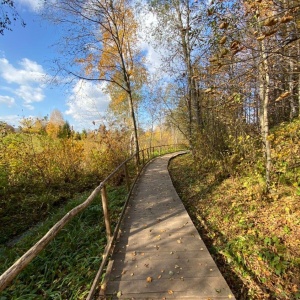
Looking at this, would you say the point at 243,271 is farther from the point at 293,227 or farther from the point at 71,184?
the point at 71,184

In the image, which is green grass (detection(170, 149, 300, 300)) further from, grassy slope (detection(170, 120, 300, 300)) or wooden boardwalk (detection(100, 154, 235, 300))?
wooden boardwalk (detection(100, 154, 235, 300))

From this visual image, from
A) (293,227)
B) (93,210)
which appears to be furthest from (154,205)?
(293,227)

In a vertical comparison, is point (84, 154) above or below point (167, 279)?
above

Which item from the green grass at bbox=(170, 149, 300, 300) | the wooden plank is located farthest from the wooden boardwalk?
the green grass at bbox=(170, 149, 300, 300)

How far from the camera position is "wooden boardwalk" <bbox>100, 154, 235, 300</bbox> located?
243 centimetres

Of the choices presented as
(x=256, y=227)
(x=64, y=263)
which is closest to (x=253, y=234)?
(x=256, y=227)

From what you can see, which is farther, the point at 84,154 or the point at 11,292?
the point at 84,154

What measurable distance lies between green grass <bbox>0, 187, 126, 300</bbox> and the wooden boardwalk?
1.30ft

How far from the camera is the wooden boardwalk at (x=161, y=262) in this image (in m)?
2.43

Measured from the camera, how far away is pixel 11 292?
298cm

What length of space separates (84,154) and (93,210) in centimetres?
475

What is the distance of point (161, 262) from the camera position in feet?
9.72

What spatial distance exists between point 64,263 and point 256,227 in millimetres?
3373

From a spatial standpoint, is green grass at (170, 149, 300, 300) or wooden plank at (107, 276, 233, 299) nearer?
wooden plank at (107, 276, 233, 299)
